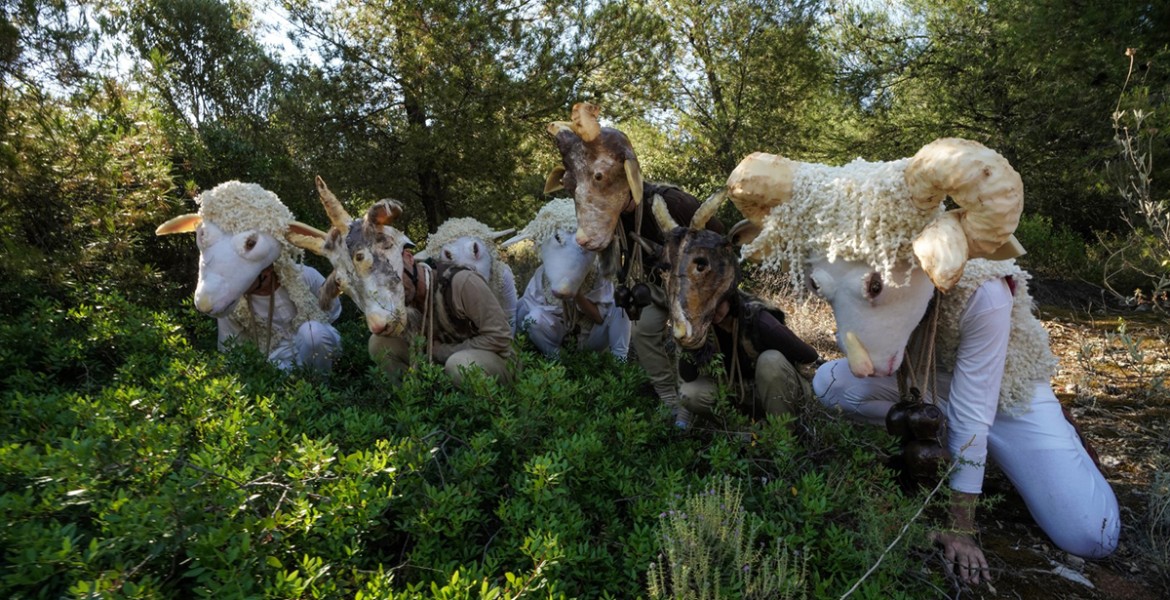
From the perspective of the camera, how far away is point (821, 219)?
99.2 inches

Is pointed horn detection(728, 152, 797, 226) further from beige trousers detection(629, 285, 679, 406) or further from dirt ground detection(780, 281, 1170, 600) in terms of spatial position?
beige trousers detection(629, 285, 679, 406)

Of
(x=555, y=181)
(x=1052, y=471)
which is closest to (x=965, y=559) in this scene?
(x=1052, y=471)

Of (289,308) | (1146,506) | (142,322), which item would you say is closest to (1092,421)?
(1146,506)

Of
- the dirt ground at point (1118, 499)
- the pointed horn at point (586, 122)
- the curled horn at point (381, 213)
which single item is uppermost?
the pointed horn at point (586, 122)

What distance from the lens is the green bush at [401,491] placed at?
1732 mm

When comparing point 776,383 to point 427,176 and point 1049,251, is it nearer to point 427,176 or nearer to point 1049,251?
point 427,176

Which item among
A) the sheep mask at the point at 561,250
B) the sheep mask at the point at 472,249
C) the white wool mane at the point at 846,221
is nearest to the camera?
the white wool mane at the point at 846,221

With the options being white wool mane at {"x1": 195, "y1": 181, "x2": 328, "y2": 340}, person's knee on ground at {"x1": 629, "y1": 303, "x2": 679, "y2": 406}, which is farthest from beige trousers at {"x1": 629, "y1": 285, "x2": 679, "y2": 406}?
white wool mane at {"x1": 195, "y1": 181, "x2": 328, "y2": 340}

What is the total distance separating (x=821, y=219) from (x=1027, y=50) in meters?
6.75

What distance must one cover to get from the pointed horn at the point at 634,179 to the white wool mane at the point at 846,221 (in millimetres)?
659

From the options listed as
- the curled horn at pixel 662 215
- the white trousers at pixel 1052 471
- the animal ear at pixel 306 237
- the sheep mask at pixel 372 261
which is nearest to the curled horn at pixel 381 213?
the sheep mask at pixel 372 261

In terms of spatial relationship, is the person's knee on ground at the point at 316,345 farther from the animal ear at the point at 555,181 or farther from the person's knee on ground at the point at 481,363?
the animal ear at the point at 555,181

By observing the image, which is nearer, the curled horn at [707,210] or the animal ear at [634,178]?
the curled horn at [707,210]

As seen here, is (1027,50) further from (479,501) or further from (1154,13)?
(479,501)
